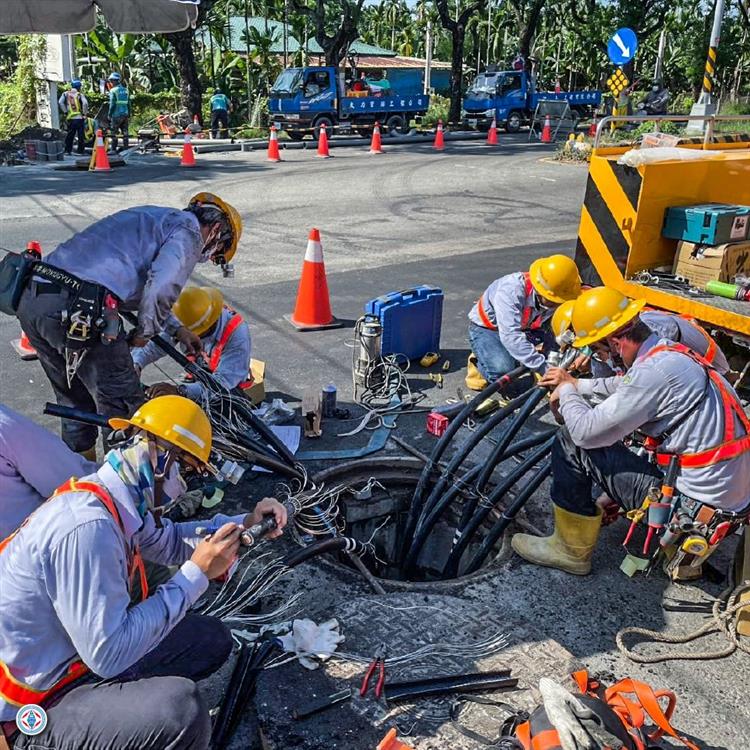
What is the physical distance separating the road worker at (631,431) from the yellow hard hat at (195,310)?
223 cm

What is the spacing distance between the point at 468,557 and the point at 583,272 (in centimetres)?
242

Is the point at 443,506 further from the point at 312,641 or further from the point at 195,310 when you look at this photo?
the point at 195,310

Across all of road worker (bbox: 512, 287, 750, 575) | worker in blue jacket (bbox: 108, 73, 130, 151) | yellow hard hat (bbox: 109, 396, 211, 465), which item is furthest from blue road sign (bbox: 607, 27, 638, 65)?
yellow hard hat (bbox: 109, 396, 211, 465)

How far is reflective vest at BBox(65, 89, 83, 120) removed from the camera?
1759 centimetres

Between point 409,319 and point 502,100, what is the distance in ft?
77.4

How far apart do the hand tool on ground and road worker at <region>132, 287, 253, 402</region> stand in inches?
89.4

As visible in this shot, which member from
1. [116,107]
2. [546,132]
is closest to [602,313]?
[116,107]

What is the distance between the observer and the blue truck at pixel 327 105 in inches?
920

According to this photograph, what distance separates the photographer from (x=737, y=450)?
11.0 ft

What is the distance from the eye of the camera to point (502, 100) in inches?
1084

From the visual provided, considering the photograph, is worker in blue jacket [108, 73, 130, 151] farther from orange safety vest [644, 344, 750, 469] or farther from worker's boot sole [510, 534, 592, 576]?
orange safety vest [644, 344, 750, 469]

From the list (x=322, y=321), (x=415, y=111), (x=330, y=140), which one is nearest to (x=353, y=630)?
(x=322, y=321)

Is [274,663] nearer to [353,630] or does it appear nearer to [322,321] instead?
[353,630]

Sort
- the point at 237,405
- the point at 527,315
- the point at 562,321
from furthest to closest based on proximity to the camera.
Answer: the point at 527,315 → the point at 237,405 → the point at 562,321
